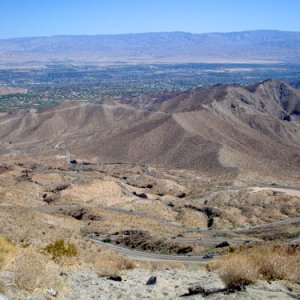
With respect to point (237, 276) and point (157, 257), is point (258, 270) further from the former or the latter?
point (157, 257)

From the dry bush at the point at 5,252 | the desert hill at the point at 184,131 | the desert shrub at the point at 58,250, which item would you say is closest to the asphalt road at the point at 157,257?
the desert shrub at the point at 58,250

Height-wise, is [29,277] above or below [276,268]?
above

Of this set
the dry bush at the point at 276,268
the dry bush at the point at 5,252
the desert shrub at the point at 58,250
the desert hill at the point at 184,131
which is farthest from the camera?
the desert hill at the point at 184,131

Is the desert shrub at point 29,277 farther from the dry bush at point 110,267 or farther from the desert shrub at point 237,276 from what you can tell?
the desert shrub at point 237,276

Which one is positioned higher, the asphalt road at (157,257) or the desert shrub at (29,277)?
the desert shrub at (29,277)

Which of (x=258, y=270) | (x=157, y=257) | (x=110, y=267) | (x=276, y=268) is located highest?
(x=276, y=268)

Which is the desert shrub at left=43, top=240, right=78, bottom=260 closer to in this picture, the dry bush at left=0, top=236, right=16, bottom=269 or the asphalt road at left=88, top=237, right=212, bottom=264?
the dry bush at left=0, top=236, right=16, bottom=269

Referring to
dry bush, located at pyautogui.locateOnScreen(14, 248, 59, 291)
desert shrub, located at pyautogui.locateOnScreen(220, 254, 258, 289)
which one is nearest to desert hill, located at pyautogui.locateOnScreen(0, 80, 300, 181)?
desert shrub, located at pyautogui.locateOnScreen(220, 254, 258, 289)

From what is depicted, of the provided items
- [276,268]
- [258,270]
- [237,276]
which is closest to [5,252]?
[237,276]

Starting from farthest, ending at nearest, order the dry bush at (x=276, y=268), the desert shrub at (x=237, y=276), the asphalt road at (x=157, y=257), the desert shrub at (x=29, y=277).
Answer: the asphalt road at (x=157, y=257)
the dry bush at (x=276, y=268)
the desert shrub at (x=237, y=276)
the desert shrub at (x=29, y=277)
